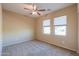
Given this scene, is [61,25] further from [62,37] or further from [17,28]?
[17,28]

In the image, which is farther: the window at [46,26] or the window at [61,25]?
the window at [46,26]

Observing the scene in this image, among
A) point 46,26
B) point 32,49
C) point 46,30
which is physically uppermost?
point 46,26

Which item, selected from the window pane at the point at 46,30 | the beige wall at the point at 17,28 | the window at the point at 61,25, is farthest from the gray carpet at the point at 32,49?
the window at the point at 61,25

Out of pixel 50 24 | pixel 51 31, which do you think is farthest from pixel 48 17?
pixel 51 31

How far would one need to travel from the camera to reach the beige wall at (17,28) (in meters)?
1.93

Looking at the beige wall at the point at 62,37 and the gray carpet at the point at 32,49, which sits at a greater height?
the beige wall at the point at 62,37

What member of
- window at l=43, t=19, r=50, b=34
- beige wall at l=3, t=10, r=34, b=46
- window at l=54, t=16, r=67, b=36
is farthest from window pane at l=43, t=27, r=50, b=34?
beige wall at l=3, t=10, r=34, b=46

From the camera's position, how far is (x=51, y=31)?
6.56ft

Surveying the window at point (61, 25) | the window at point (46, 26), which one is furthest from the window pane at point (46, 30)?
the window at point (61, 25)

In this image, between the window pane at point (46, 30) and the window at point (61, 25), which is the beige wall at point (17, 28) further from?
the window at point (61, 25)

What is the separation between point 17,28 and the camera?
2.04 meters

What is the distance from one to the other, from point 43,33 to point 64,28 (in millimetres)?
560

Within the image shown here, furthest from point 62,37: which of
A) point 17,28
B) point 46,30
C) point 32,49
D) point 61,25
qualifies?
point 17,28

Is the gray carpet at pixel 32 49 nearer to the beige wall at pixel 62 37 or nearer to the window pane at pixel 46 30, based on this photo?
the beige wall at pixel 62 37
